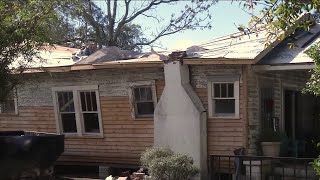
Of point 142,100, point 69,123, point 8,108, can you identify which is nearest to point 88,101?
point 69,123

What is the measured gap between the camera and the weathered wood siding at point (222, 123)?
11.3m

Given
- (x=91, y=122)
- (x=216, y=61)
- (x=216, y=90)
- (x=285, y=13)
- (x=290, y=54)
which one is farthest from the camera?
(x=91, y=122)

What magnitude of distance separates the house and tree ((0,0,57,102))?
7.16 ft

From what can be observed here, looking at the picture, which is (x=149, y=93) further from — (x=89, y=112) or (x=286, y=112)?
(x=286, y=112)

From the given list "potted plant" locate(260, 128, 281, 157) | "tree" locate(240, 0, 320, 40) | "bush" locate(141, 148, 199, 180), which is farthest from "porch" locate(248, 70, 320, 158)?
"tree" locate(240, 0, 320, 40)

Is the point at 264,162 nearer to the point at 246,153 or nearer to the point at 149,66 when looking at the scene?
the point at 246,153

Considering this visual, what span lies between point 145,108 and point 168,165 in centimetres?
300

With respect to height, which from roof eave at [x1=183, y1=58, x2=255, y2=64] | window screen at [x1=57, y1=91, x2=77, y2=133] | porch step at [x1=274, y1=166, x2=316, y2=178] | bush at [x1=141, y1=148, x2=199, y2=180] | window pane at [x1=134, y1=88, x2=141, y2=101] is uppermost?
roof eave at [x1=183, y1=58, x2=255, y2=64]

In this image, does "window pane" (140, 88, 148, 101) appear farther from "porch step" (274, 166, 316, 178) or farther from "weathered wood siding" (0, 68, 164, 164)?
"porch step" (274, 166, 316, 178)

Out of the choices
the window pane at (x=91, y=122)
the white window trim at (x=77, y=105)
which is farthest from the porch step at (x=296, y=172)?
the window pane at (x=91, y=122)

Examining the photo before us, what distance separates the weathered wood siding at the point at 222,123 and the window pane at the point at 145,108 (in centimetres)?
154

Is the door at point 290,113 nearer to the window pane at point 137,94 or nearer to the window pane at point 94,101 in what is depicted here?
the window pane at point 137,94

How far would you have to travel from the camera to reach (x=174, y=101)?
1189cm

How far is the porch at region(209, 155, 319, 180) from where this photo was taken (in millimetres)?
10500
